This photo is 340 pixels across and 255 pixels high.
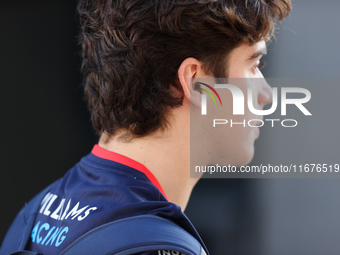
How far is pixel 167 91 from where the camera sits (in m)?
0.93

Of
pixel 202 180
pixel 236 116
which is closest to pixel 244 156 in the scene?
pixel 236 116

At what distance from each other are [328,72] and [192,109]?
0.93 m

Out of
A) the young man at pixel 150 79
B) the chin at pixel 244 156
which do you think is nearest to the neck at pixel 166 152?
the young man at pixel 150 79

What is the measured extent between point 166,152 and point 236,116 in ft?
0.96

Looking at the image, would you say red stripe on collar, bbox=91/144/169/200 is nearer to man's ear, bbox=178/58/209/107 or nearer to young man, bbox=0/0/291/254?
young man, bbox=0/0/291/254

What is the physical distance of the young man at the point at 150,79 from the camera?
2.83 feet

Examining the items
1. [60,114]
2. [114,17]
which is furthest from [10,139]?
[114,17]

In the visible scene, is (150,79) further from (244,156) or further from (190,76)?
(244,156)

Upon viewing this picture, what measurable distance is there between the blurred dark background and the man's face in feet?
1.71

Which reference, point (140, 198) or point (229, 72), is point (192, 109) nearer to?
point (229, 72)

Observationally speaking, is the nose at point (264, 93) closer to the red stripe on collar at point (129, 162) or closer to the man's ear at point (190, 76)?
the man's ear at point (190, 76)

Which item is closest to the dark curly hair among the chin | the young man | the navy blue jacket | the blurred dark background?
the young man

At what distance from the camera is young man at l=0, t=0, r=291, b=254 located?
2.83ft

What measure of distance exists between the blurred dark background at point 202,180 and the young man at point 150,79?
65 centimetres
